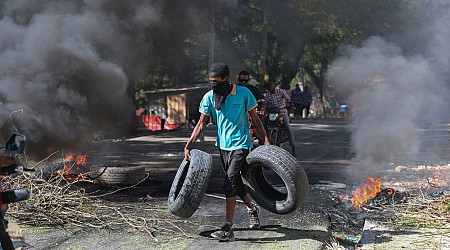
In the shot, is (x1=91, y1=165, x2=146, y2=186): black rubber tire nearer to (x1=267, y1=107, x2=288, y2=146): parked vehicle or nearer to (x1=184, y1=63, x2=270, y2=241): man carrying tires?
(x1=184, y1=63, x2=270, y2=241): man carrying tires

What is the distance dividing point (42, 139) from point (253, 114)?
5.53 m

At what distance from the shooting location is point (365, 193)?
7.71m

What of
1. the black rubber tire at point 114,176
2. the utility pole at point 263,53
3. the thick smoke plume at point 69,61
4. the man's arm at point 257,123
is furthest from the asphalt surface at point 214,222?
the utility pole at point 263,53

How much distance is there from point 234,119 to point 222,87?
0.34 metres

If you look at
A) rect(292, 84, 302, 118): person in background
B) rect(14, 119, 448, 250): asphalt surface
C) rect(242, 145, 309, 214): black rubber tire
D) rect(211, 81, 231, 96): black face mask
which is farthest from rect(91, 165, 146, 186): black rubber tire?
rect(292, 84, 302, 118): person in background

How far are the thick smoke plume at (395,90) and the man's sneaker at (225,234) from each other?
6304mm

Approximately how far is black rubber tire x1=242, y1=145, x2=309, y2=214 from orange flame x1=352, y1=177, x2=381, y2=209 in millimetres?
1867

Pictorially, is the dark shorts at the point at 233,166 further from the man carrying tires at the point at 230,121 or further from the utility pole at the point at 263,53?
the utility pole at the point at 263,53

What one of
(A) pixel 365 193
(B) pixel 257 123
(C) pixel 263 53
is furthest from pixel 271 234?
(C) pixel 263 53

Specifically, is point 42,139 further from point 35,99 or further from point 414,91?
point 414,91

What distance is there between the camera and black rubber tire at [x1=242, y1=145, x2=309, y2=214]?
18.0 ft

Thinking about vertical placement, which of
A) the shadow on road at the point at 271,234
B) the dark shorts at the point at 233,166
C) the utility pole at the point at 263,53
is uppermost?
the utility pole at the point at 263,53

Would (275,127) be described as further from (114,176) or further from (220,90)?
(220,90)

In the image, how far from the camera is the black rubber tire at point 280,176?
5480 mm
